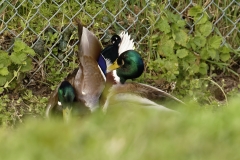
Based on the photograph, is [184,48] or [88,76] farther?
[184,48]

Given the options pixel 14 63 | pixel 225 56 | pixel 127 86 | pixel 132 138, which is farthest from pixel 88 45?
pixel 132 138

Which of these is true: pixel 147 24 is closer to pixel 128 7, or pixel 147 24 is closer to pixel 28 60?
pixel 128 7

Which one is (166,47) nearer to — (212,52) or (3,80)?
(212,52)

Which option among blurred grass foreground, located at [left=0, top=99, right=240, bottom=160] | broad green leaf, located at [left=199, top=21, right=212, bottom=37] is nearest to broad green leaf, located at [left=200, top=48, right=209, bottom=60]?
broad green leaf, located at [left=199, top=21, right=212, bottom=37]

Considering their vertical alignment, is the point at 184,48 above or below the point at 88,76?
below

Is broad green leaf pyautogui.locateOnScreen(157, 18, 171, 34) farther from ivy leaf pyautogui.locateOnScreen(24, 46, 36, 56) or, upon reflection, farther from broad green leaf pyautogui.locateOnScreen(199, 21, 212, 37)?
ivy leaf pyautogui.locateOnScreen(24, 46, 36, 56)

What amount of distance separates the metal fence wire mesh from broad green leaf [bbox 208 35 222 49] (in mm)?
107

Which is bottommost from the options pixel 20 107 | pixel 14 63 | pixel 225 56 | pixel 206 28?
pixel 20 107

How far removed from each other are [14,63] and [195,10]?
137 cm

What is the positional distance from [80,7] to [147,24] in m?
0.51

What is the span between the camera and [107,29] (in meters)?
5.39

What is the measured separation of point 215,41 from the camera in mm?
5336

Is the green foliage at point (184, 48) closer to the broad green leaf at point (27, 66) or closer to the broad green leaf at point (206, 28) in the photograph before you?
the broad green leaf at point (206, 28)

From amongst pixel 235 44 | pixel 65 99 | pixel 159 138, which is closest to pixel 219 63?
pixel 235 44
